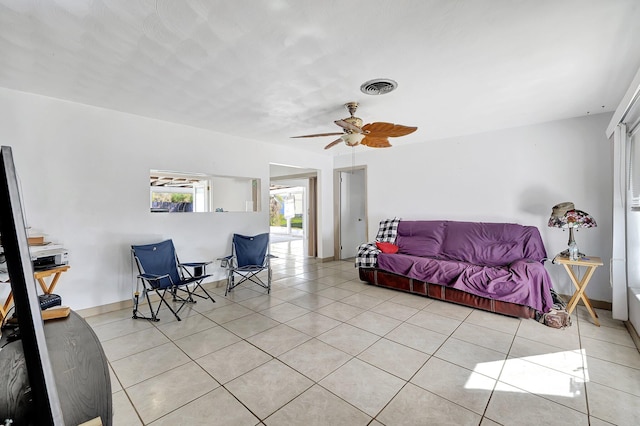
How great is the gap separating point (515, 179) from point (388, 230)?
6.47 ft

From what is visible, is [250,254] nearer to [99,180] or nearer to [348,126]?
[99,180]

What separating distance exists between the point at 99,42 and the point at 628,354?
4.77 meters

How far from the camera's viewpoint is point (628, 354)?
238 cm

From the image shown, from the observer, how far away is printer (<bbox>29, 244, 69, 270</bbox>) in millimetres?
2555

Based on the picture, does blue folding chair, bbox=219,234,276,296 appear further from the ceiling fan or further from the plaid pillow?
the ceiling fan

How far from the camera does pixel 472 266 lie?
3484 millimetres

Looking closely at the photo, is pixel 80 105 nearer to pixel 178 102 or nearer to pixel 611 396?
pixel 178 102

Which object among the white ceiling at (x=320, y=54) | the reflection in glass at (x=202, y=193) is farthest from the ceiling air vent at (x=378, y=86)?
the reflection in glass at (x=202, y=193)

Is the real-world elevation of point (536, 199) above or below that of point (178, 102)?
below

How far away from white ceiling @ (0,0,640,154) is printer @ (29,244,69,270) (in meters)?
1.53

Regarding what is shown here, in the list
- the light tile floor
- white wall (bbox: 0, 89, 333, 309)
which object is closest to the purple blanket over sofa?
the light tile floor

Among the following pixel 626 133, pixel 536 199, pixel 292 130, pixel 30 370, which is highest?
pixel 292 130

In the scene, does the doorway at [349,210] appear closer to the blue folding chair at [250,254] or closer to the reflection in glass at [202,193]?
the reflection in glass at [202,193]

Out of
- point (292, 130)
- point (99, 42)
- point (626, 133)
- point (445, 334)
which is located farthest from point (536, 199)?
point (99, 42)
